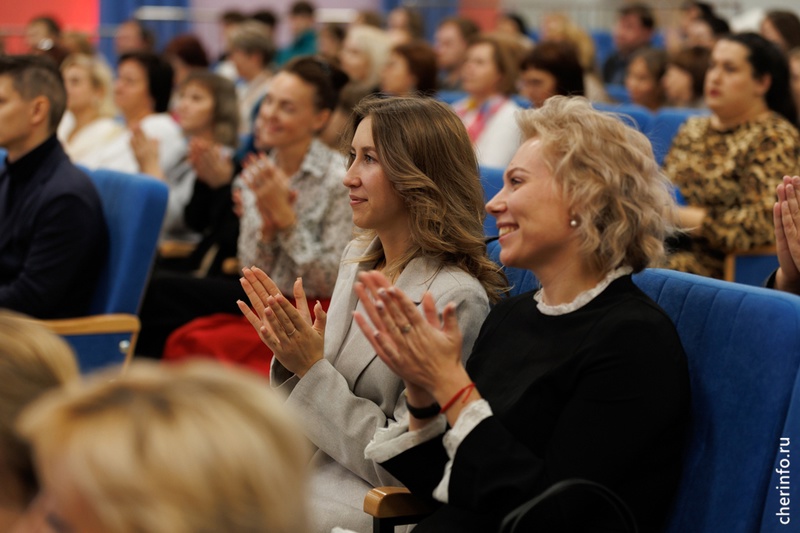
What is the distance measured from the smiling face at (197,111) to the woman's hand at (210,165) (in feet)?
2.30

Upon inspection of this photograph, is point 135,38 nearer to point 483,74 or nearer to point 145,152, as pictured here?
point 483,74

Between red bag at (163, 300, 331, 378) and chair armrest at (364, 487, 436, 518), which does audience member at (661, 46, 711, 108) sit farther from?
chair armrest at (364, 487, 436, 518)

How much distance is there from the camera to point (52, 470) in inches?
35.3

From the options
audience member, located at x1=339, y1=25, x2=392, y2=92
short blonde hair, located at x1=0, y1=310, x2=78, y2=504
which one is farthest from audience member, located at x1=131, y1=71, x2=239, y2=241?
short blonde hair, located at x1=0, y1=310, x2=78, y2=504

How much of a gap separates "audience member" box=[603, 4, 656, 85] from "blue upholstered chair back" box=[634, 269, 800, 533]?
7.01 m

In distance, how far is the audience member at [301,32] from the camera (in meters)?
9.61

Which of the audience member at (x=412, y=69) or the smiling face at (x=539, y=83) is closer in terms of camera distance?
the smiling face at (x=539, y=83)

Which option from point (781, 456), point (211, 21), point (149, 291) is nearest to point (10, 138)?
point (149, 291)

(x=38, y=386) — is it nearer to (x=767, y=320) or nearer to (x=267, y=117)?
(x=767, y=320)

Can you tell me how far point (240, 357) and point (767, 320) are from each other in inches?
81.6

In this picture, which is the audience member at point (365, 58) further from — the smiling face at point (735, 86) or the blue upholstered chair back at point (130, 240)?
the blue upholstered chair back at point (130, 240)

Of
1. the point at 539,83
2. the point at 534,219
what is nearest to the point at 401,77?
the point at 539,83

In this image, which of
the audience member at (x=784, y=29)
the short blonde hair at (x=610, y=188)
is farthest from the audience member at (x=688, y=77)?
the short blonde hair at (x=610, y=188)

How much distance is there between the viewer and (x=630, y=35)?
28.1ft
